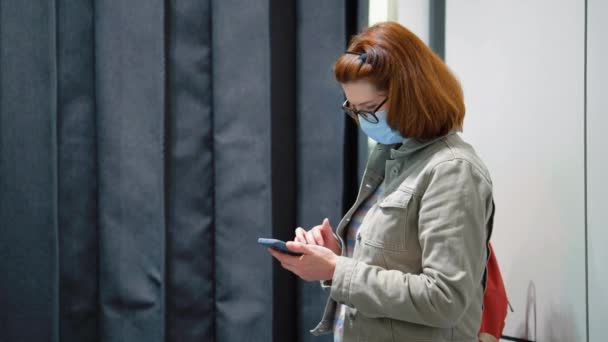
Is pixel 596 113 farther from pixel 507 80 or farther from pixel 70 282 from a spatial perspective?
pixel 70 282

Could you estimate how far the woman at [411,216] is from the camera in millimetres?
781

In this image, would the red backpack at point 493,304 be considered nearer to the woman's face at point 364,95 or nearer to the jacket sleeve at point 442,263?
the jacket sleeve at point 442,263

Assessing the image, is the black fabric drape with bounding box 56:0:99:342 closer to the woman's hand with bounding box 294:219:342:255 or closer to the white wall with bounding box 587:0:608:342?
the woman's hand with bounding box 294:219:342:255

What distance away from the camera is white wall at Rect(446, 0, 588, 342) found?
3.38 feet

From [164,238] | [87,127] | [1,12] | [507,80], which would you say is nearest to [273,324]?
[164,238]

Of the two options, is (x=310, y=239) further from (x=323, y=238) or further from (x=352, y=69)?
(x=352, y=69)

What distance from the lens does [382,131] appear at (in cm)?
92

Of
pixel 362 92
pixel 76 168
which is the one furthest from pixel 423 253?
pixel 76 168

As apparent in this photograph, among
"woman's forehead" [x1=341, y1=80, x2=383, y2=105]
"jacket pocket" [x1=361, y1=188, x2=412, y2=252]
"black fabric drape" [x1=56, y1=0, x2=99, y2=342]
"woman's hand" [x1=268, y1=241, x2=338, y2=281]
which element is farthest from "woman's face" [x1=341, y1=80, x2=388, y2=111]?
"black fabric drape" [x1=56, y1=0, x2=99, y2=342]

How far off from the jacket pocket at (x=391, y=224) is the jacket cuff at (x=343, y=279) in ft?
0.17

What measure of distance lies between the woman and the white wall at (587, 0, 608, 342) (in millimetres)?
236

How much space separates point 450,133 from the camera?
0.87 m

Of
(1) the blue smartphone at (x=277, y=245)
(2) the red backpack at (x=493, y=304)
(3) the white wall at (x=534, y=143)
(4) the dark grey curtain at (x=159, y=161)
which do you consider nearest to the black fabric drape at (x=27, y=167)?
(4) the dark grey curtain at (x=159, y=161)

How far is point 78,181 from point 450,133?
823mm
